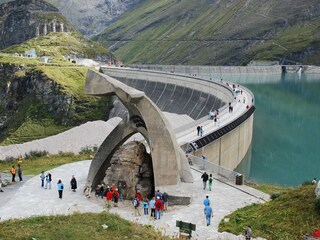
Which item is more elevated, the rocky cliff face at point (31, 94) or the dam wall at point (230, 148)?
the rocky cliff face at point (31, 94)

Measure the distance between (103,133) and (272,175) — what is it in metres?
19.8

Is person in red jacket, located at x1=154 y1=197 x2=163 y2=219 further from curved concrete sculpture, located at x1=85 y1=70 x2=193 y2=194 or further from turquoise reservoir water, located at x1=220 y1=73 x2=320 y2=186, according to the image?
turquoise reservoir water, located at x1=220 y1=73 x2=320 y2=186

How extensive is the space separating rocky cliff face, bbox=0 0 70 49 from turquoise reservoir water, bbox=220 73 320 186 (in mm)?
79348

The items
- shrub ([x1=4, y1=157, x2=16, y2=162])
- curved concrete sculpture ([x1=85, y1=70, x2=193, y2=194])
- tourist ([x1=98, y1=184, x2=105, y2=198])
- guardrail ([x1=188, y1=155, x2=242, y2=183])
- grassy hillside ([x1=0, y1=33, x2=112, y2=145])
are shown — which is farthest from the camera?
grassy hillside ([x1=0, y1=33, x2=112, y2=145])

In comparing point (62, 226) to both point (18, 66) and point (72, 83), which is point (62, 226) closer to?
point (72, 83)

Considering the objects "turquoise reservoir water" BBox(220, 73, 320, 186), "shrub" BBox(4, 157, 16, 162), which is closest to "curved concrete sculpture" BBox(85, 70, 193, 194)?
"shrub" BBox(4, 157, 16, 162)

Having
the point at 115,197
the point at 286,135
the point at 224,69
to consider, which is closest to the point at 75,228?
the point at 115,197

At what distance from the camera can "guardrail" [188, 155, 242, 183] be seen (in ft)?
106

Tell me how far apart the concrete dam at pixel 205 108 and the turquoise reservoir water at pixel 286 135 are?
10.3 ft

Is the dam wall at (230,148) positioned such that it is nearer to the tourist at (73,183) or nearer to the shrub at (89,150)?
the shrub at (89,150)

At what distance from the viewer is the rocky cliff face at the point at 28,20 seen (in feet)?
565

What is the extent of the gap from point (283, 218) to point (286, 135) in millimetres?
54299

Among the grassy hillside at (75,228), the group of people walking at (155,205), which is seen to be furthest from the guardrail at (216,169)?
the grassy hillside at (75,228)

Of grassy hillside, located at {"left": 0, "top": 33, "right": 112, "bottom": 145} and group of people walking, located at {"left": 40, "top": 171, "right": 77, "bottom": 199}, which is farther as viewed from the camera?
grassy hillside, located at {"left": 0, "top": 33, "right": 112, "bottom": 145}
